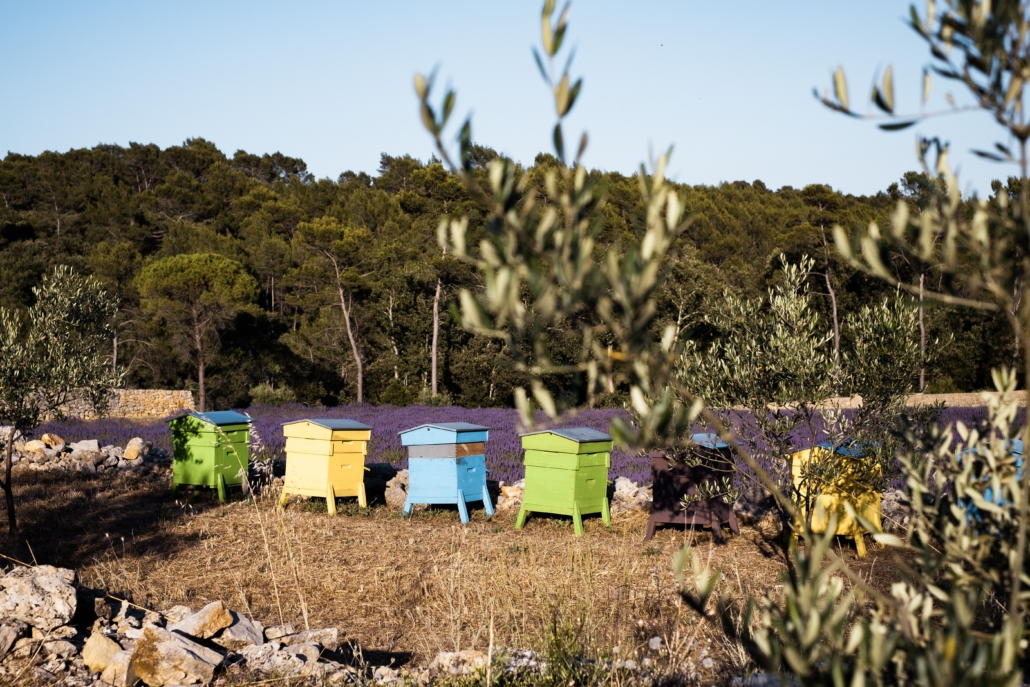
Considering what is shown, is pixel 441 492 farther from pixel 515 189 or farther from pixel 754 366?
pixel 515 189

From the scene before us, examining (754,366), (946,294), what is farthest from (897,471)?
(946,294)

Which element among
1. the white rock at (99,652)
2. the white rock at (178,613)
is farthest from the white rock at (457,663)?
the white rock at (178,613)

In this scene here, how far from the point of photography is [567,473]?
9.79 meters

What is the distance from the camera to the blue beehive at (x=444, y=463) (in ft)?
34.0

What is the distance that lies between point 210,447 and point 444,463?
3.45 metres

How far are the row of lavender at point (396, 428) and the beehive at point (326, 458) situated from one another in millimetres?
1913

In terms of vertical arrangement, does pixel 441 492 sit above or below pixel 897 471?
below

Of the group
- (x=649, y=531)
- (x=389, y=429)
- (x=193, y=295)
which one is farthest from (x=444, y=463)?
(x=193, y=295)

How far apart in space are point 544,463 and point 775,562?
2773 millimetres

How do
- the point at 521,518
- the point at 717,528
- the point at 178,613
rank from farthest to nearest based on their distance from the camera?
the point at 521,518
the point at 717,528
the point at 178,613

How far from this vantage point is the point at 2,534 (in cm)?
959

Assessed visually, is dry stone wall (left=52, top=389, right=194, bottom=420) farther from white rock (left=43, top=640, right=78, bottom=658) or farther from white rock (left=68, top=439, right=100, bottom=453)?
white rock (left=43, top=640, right=78, bottom=658)

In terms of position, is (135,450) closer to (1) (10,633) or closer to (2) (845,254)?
(1) (10,633)

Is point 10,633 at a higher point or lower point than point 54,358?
lower
